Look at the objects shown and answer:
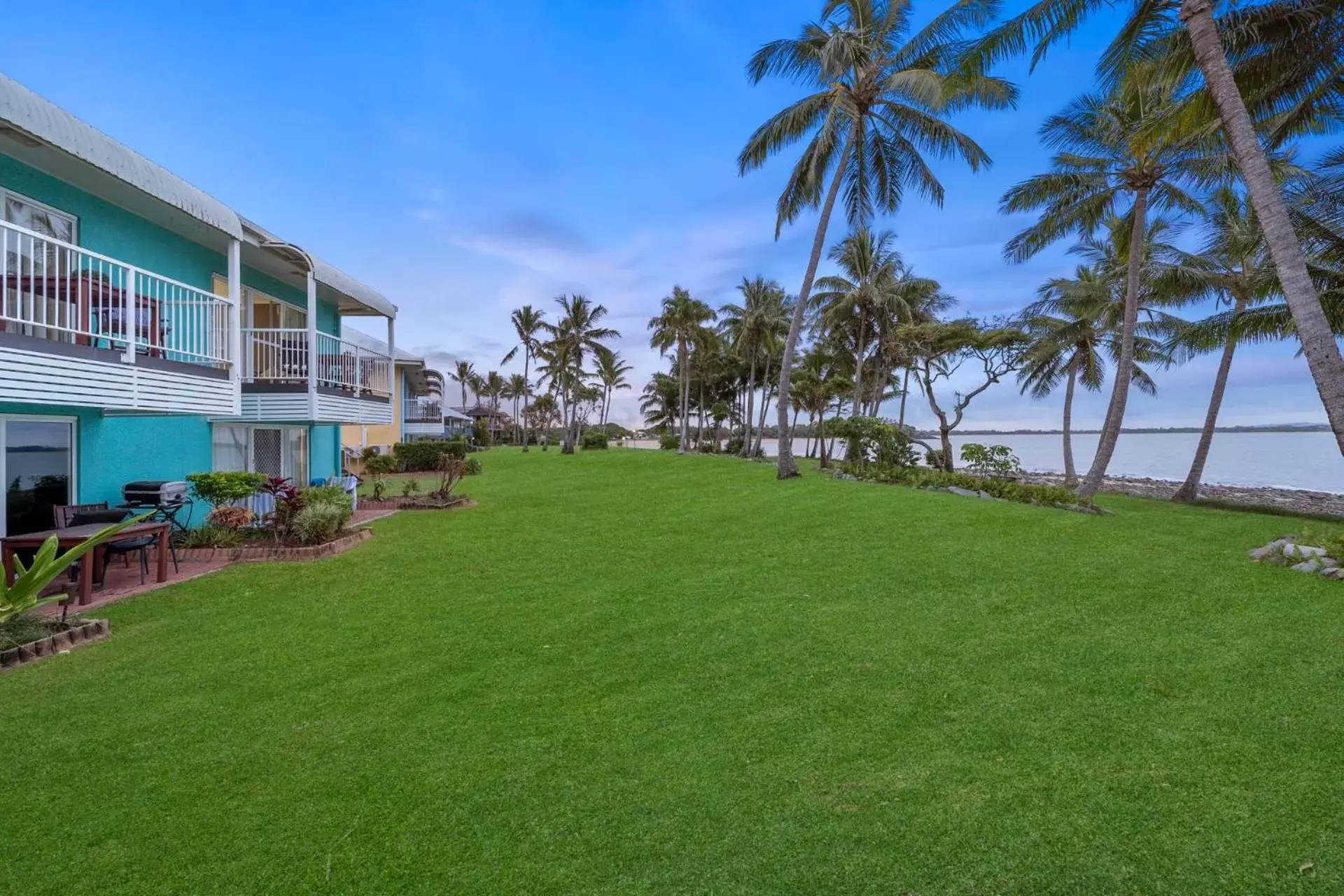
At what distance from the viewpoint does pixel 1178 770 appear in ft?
10.0

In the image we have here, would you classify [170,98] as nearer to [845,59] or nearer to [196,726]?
[196,726]

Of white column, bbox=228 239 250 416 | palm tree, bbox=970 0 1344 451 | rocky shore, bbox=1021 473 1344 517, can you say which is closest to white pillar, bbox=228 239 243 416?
white column, bbox=228 239 250 416

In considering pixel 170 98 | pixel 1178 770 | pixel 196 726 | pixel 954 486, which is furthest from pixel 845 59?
pixel 196 726

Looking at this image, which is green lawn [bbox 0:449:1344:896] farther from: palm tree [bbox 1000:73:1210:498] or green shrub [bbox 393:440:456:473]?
green shrub [bbox 393:440:456:473]

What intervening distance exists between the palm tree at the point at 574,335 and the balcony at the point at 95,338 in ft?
109

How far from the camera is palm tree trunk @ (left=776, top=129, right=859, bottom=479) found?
54.0 feet

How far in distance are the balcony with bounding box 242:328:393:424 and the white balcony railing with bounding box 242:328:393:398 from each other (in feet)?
0.04

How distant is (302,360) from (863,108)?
577 inches

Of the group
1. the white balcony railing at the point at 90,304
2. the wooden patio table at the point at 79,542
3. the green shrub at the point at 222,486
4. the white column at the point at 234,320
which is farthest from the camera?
the green shrub at the point at 222,486

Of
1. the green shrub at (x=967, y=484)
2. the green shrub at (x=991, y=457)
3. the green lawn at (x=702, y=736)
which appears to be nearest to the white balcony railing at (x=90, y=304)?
the green lawn at (x=702, y=736)

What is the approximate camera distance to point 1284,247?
6715mm

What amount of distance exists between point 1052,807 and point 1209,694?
1924mm

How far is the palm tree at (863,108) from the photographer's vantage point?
14797mm

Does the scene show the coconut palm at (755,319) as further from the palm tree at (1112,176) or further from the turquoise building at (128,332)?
the turquoise building at (128,332)
